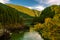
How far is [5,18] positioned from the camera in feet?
382

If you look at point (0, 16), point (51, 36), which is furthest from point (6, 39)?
point (0, 16)

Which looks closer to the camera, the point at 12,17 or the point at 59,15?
the point at 59,15

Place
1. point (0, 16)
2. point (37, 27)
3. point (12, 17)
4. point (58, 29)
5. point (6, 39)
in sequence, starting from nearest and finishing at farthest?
point (58, 29) → point (37, 27) → point (6, 39) → point (0, 16) → point (12, 17)

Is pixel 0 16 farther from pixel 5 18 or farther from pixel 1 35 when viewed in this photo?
pixel 1 35

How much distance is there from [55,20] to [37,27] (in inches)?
245

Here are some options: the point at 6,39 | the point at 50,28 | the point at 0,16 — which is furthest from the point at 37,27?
the point at 0,16

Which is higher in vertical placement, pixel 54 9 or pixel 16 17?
pixel 54 9

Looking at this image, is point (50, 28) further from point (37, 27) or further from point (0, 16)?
point (0, 16)

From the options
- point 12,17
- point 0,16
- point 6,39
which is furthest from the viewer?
point 12,17

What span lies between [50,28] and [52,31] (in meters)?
0.45

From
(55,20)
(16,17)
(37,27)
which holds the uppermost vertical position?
(55,20)

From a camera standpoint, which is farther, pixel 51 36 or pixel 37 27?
→ pixel 37 27

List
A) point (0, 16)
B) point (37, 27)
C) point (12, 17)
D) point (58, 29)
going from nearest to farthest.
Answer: point (58, 29)
point (37, 27)
point (0, 16)
point (12, 17)

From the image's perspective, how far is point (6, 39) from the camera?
1986 inches
